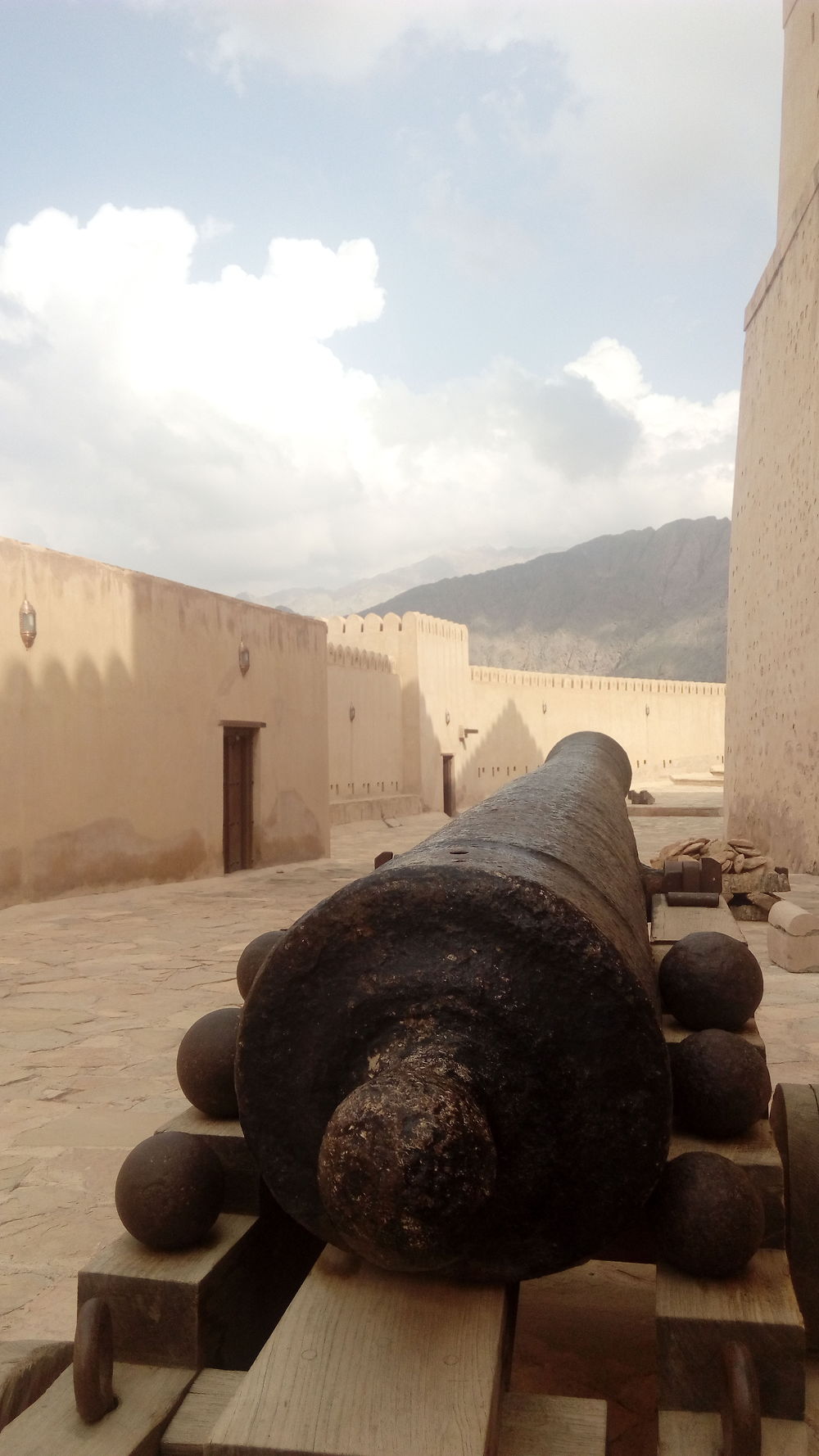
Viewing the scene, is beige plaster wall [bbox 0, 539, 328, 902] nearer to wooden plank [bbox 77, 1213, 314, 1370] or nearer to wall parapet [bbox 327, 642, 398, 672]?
wall parapet [bbox 327, 642, 398, 672]

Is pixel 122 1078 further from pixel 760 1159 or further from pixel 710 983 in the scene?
pixel 760 1159

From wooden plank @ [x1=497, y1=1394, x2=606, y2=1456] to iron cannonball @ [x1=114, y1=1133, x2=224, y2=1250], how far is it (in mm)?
524

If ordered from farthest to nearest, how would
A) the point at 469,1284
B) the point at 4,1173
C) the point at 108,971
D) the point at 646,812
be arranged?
the point at 646,812 < the point at 108,971 < the point at 4,1173 < the point at 469,1284

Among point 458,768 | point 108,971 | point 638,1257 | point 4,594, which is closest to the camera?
point 638,1257

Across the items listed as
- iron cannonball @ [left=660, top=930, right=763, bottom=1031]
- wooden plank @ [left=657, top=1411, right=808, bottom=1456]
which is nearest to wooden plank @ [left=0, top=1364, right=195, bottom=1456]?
wooden plank @ [left=657, top=1411, right=808, bottom=1456]

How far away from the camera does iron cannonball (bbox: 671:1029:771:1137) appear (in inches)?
69.6

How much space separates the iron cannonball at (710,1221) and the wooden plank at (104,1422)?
71 cm

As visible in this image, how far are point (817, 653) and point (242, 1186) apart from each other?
8521 millimetres

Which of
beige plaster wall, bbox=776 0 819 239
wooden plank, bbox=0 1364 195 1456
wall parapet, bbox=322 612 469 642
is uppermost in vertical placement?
beige plaster wall, bbox=776 0 819 239

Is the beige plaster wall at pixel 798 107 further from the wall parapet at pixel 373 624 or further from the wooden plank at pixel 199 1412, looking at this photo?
the wall parapet at pixel 373 624

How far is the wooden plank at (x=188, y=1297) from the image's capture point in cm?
153

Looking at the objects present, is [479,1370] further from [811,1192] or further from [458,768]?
[458,768]

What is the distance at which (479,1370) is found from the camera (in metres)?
1.29

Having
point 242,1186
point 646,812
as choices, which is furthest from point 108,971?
point 646,812
